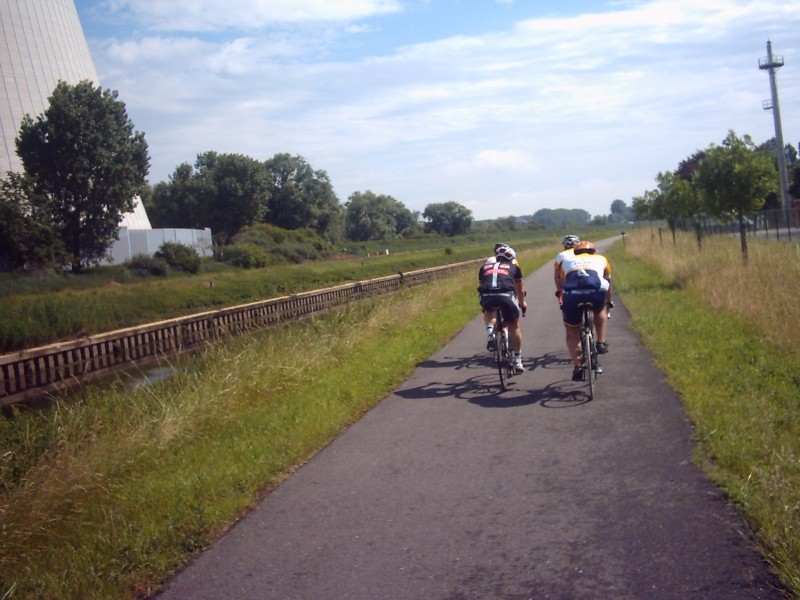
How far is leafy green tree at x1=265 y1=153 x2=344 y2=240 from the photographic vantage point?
79.0 meters

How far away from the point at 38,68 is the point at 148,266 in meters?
16.8

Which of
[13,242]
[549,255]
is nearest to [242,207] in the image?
[549,255]

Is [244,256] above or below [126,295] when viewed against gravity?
above

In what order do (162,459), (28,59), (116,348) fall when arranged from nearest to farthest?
(162,459) < (116,348) < (28,59)

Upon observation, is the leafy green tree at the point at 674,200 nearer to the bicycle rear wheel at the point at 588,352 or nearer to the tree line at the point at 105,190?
the bicycle rear wheel at the point at 588,352

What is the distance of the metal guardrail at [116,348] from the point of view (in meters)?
23.5

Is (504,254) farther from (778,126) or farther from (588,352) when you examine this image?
(778,126)

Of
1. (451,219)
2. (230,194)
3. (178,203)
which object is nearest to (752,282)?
(230,194)

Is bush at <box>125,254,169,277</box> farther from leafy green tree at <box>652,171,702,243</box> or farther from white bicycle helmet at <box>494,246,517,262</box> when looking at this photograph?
white bicycle helmet at <box>494,246,517,262</box>

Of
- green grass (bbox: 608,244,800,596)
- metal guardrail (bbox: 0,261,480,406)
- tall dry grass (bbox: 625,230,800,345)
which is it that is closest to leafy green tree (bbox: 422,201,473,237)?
metal guardrail (bbox: 0,261,480,406)

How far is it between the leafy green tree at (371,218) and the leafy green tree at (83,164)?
176ft

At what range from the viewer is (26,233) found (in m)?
37.4

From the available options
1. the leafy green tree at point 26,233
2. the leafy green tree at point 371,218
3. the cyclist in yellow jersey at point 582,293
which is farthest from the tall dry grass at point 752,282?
the leafy green tree at point 371,218

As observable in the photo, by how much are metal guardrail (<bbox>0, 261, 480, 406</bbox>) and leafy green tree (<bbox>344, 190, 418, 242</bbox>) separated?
64.2 m
